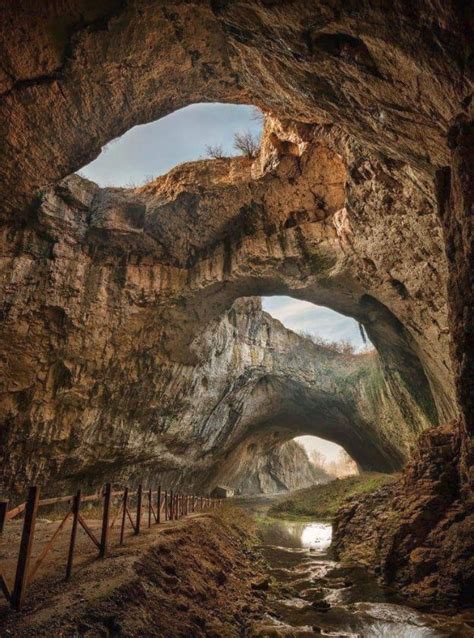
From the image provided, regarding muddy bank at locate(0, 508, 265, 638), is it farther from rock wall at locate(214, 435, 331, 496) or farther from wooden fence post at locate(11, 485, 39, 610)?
rock wall at locate(214, 435, 331, 496)

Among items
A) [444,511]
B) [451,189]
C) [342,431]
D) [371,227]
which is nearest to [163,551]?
[444,511]

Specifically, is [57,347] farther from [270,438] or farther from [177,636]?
[270,438]

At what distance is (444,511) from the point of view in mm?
6621

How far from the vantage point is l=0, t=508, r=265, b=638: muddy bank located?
3.13 meters

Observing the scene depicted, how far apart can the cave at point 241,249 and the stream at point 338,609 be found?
0.57m

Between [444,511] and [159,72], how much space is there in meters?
10.1

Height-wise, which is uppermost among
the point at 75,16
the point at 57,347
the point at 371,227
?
the point at 75,16

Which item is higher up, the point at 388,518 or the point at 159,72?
the point at 159,72

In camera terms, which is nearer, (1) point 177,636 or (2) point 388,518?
(1) point 177,636

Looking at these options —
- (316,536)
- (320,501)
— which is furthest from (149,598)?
(320,501)

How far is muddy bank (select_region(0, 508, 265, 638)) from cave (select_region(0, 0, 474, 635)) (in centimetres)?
310

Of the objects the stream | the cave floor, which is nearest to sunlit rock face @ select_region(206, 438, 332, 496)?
the cave floor

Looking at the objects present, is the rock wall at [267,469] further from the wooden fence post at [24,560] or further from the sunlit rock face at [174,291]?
the wooden fence post at [24,560]

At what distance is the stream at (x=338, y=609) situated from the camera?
15.1 ft
